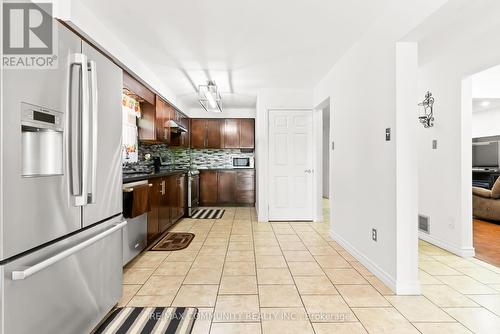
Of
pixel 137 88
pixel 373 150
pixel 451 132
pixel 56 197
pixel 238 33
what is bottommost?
pixel 56 197

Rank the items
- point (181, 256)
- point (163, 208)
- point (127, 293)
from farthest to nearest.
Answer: point (163, 208), point (181, 256), point (127, 293)

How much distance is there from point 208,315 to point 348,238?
6.55 feet

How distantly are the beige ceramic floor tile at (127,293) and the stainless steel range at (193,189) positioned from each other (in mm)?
2982

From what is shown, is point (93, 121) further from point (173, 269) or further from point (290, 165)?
point (290, 165)

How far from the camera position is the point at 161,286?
2270 millimetres

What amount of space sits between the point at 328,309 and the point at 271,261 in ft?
3.31

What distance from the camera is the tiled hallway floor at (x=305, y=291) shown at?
1.74 metres

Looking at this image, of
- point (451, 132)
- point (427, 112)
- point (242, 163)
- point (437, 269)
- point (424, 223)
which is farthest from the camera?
point (242, 163)

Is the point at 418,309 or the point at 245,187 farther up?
the point at 245,187

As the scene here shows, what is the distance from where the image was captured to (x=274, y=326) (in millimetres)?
1706

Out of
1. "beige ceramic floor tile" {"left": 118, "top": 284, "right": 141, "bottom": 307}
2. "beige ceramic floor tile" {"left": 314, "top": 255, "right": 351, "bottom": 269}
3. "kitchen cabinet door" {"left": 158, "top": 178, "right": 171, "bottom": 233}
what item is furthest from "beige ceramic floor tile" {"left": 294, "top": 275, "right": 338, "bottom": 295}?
"kitchen cabinet door" {"left": 158, "top": 178, "right": 171, "bottom": 233}

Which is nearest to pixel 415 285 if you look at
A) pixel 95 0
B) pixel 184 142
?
pixel 95 0

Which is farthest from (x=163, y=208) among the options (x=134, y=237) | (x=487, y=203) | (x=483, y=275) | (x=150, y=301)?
(x=487, y=203)

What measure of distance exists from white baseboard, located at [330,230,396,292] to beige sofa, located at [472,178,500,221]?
9.87 ft
